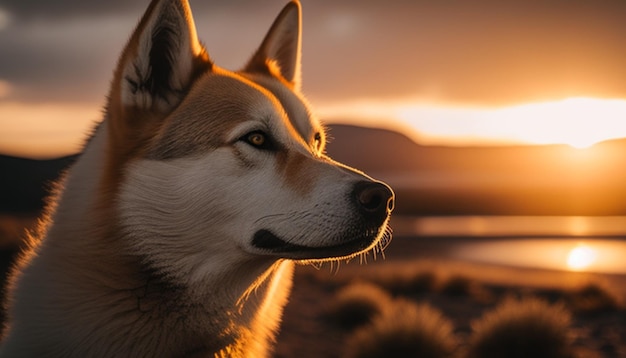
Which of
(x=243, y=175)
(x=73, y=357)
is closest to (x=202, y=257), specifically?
(x=243, y=175)

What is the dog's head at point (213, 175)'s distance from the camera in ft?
9.44

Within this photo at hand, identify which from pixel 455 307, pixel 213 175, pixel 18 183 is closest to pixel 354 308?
pixel 455 307

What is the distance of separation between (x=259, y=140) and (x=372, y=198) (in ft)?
2.21

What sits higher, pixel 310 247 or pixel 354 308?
pixel 354 308

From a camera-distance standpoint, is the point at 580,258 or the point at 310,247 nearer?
the point at 310,247

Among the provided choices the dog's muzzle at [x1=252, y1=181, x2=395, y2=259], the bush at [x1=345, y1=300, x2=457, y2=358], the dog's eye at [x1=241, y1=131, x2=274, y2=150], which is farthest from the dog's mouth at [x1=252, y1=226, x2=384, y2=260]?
the bush at [x1=345, y1=300, x2=457, y2=358]

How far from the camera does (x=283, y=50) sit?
4.16 metres

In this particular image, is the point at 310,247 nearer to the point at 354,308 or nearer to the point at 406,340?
the point at 406,340

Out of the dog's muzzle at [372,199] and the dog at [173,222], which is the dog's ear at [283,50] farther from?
the dog's muzzle at [372,199]

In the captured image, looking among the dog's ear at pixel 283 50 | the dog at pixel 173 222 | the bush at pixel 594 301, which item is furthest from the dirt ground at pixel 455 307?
the dog at pixel 173 222

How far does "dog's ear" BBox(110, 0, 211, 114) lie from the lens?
9.76ft

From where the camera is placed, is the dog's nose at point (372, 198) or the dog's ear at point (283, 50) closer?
the dog's nose at point (372, 198)

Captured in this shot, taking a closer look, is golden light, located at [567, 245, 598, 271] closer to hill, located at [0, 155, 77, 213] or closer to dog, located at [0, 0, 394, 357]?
dog, located at [0, 0, 394, 357]

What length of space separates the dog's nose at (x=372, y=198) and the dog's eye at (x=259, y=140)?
56cm
